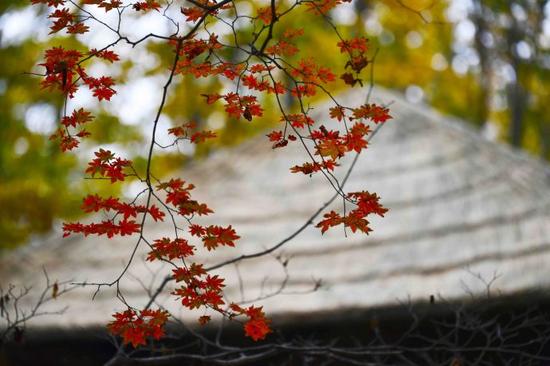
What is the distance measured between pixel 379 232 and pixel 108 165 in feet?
9.33

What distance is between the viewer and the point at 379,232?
4.70m

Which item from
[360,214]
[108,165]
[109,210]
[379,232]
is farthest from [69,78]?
[379,232]

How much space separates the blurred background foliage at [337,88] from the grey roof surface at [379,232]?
7.68 feet

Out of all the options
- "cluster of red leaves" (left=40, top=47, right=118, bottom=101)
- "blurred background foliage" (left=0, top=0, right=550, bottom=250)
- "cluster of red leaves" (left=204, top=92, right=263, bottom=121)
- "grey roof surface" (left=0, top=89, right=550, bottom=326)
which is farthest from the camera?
"blurred background foliage" (left=0, top=0, right=550, bottom=250)

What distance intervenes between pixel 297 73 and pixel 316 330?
77.0 inches

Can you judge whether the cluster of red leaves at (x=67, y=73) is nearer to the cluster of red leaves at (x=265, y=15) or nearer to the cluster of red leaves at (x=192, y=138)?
the cluster of red leaves at (x=192, y=138)

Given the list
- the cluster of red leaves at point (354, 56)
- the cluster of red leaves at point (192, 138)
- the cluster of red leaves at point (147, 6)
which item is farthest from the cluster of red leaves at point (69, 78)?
the cluster of red leaves at point (354, 56)

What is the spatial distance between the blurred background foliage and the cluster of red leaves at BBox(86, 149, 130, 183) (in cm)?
539

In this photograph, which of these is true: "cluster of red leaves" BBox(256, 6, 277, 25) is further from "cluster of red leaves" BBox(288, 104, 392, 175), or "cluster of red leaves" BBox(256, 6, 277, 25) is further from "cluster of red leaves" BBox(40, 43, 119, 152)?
"cluster of red leaves" BBox(40, 43, 119, 152)

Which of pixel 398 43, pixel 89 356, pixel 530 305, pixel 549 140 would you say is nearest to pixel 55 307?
pixel 89 356

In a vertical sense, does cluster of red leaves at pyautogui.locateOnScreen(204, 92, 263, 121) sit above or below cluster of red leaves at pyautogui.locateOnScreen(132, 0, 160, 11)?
below

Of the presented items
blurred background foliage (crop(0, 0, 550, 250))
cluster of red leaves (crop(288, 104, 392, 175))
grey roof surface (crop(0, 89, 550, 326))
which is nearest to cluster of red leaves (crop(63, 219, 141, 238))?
cluster of red leaves (crop(288, 104, 392, 175))

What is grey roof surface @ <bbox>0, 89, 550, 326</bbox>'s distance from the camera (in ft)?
13.1

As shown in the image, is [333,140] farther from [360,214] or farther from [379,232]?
[379,232]
